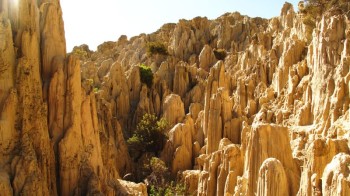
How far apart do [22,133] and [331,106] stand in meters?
17.1

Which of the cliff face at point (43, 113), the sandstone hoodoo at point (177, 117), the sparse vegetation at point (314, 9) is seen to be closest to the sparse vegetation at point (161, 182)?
the sandstone hoodoo at point (177, 117)

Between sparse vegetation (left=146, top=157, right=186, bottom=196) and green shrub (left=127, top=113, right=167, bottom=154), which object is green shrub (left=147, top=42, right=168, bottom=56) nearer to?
green shrub (left=127, top=113, right=167, bottom=154)

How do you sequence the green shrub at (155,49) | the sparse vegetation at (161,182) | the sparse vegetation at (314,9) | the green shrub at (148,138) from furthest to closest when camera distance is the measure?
1. the green shrub at (155,49)
2. the sparse vegetation at (314,9)
3. the green shrub at (148,138)
4. the sparse vegetation at (161,182)

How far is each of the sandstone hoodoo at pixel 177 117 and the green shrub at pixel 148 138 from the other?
12 centimetres

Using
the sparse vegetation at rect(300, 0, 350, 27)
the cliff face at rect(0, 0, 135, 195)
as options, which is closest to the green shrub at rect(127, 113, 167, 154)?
the sparse vegetation at rect(300, 0, 350, 27)

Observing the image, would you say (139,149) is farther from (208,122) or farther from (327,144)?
(327,144)

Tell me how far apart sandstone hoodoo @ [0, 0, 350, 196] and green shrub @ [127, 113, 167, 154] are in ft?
0.40

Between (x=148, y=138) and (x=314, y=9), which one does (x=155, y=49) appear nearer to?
(x=148, y=138)

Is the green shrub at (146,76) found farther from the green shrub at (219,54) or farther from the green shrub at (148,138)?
the green shrub at (219,54)

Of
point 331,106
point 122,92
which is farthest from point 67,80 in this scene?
point 122,92

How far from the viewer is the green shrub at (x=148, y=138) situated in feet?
123

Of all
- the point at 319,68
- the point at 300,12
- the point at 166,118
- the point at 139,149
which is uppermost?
the point at 300,12

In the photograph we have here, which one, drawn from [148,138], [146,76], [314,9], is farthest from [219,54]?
[148,138]

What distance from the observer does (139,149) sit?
37656 mm
